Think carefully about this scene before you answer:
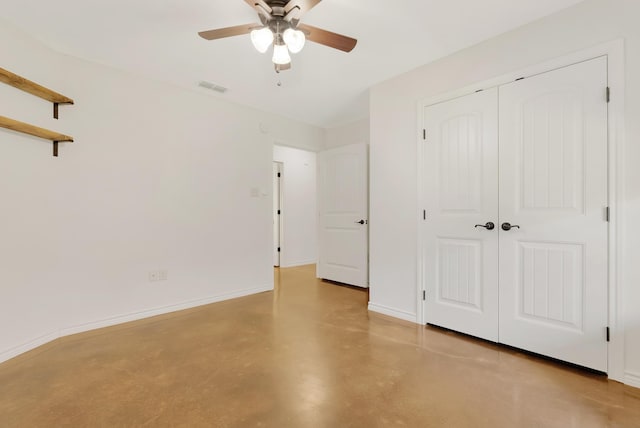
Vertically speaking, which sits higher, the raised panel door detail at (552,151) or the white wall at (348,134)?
the white wall at (348,134)

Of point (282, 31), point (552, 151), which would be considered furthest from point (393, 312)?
point (282, 31)

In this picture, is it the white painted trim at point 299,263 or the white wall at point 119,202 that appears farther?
the white painted trim at point 299,263

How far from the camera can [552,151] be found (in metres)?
2.07

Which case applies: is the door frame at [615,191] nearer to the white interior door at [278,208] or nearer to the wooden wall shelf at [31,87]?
the wooden wall shelf at [31,87]

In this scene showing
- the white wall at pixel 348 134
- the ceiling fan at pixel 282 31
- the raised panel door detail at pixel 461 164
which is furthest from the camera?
the white wall at pixel 348 134

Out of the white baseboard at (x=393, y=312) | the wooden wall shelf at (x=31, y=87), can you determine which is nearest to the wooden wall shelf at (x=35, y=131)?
the wooden wall shelf at (x=31, y=87)

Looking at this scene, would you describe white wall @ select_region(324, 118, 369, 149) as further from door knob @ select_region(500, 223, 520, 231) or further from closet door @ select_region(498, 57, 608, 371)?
door knob @ select_region(500, 223, 520, 231)

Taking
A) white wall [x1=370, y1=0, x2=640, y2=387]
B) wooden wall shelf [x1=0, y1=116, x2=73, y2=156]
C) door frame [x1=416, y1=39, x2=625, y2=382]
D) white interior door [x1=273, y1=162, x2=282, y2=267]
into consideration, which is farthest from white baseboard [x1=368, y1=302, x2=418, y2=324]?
wooden wall shelf [x1=0, y1=116, x2=73, y2=156]

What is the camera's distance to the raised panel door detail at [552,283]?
1965mm

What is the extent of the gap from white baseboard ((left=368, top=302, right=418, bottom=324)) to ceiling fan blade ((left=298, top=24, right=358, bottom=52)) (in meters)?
2.44

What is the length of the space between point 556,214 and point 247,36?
269 centimetres

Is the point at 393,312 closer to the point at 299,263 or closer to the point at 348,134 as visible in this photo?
the point at 348,134

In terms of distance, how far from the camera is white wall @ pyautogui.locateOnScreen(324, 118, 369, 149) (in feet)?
14.4

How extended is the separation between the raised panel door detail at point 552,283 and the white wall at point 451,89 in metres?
0.22
